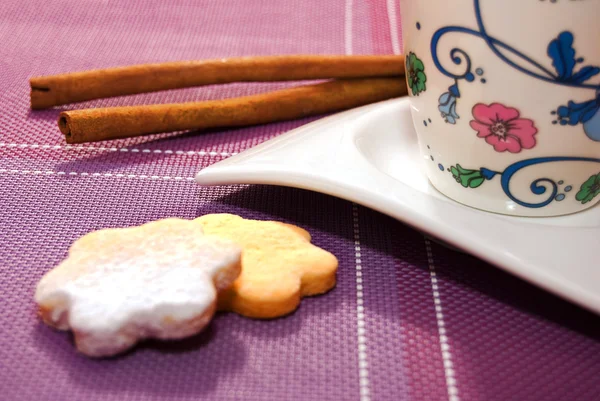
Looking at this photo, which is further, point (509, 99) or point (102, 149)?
point (102, 149)

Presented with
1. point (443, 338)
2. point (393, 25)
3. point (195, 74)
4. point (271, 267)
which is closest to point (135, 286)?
point (271, 267)

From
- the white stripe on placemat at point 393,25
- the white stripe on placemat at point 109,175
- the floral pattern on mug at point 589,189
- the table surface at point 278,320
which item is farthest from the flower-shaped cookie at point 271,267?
the white stripe on placemat at point 393,25

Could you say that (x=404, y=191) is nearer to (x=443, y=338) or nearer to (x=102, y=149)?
(x=443, y=338)

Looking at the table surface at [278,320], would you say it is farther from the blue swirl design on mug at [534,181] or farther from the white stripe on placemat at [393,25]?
the white stripe on placemat at [393,25]

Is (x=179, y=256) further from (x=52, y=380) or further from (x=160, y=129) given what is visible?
(x=160, y=129)

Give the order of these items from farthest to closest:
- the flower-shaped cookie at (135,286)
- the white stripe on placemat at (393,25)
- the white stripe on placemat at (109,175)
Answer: the white stripe on placemat at (393,25), the white stripe on placemat at (109,175), the flower-shaped cookie at (135,286)

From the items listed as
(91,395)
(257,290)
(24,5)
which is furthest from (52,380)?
(24,5)
